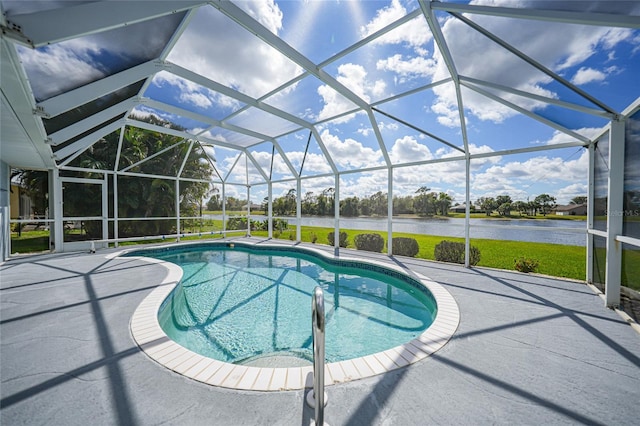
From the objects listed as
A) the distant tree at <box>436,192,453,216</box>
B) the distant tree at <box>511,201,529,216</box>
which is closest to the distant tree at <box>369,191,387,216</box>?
the distant tree at <box>436,192,453,216</box>

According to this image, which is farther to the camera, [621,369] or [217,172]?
[217,172]

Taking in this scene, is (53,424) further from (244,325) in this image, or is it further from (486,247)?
(486,247)

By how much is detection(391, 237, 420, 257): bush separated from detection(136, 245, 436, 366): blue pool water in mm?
3895

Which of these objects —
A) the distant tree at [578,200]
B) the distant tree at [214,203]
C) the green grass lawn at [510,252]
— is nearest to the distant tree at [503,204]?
the green grass lawn at [510,252]

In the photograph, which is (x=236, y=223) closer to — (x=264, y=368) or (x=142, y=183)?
(x=142, y=183)

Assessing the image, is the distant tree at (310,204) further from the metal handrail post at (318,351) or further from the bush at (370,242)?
the metal handrail post at (318,351)

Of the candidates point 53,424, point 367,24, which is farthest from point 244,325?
point 367,24

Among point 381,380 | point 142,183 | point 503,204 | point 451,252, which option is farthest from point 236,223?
point 503,204

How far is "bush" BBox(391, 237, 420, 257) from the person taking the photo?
32.5ft

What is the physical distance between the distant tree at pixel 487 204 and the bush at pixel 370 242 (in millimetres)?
5063

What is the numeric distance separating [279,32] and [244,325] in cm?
501

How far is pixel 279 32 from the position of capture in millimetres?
4105

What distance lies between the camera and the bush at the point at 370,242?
425 inches

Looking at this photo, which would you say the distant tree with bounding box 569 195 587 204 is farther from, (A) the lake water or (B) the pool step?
(B) the pool step
